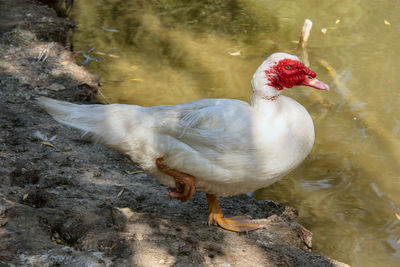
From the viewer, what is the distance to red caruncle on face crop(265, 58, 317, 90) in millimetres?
3248

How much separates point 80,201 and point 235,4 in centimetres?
603

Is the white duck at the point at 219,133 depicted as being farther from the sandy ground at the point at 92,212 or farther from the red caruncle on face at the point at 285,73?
the sandy ground at the point at 92,212

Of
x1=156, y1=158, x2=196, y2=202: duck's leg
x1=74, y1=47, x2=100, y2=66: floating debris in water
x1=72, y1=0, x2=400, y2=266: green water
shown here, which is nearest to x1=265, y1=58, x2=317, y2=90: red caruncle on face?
x1=156, y1=158, x2=196, y2=202: duck's leg

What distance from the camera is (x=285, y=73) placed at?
10.6ft

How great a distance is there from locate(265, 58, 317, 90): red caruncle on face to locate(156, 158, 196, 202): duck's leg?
0.85 meters

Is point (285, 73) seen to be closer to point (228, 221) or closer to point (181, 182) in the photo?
point (181, 182)

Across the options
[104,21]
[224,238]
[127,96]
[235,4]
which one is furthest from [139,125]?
[235,4]

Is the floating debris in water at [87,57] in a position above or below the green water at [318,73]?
below

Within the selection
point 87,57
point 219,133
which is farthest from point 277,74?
point 87,57

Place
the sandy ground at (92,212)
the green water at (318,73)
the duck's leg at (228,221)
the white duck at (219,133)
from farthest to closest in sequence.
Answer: the green water at (318,73), the duck's leg at (228,221), the white duck at (219,133), the sandy ground at (92,212)

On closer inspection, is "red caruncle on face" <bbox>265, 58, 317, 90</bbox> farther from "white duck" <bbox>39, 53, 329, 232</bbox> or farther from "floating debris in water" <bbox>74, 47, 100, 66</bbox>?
"floating debris in water" <bbox>74, 47, 100, 66</bbox>

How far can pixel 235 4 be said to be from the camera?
875cm

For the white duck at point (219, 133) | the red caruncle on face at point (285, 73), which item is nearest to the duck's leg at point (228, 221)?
the white duck at point (219, 133)

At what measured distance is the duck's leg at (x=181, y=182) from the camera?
3402 mm
